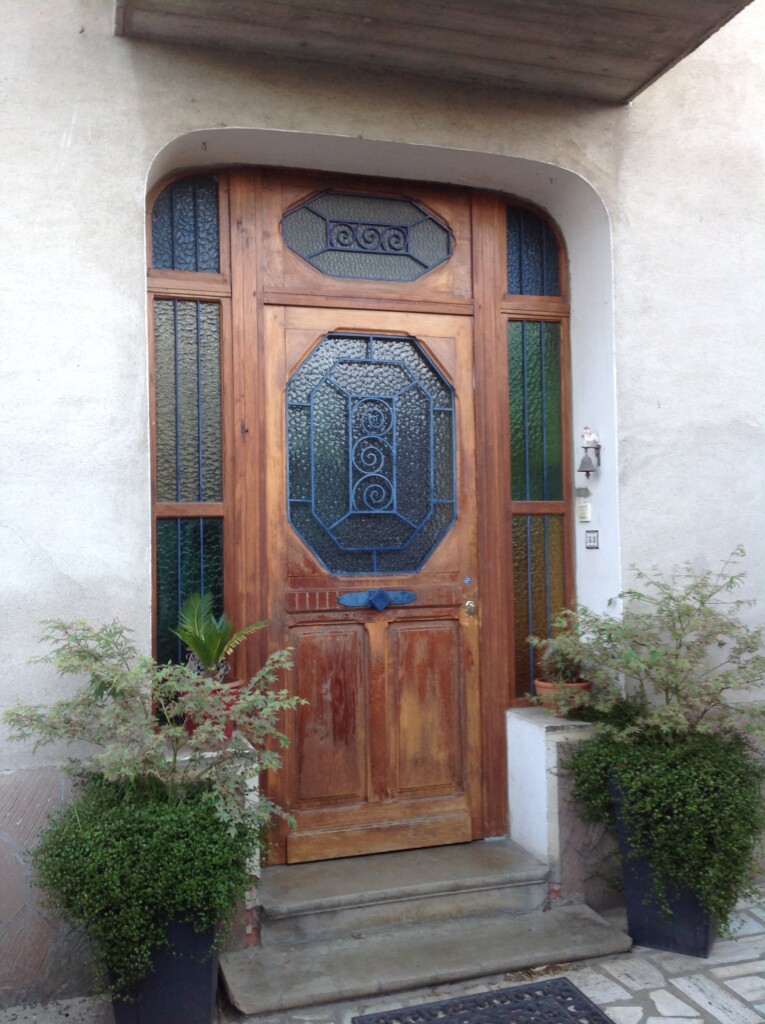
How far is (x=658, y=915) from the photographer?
3738 mm

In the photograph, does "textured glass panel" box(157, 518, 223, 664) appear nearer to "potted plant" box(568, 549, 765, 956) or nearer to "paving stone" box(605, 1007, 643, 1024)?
"potted plant" box(568, 549, 765, 956)

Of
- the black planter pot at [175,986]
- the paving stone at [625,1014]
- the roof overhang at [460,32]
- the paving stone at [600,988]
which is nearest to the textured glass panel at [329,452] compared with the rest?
the roof overhang at [460,32]

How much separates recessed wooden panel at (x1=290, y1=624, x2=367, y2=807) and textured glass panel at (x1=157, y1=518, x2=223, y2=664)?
465mm

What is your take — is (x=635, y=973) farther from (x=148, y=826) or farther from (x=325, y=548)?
(x=325, y=548)

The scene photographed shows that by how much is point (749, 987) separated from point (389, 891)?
4.69 ft

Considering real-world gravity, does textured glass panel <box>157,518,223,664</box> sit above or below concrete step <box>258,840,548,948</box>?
above

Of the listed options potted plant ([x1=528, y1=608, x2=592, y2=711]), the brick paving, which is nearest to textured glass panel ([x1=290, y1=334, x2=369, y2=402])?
potted plant ([x1=528, y1=608, x2=592, y2=711])

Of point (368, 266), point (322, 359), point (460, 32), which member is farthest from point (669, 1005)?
point (460, 32)

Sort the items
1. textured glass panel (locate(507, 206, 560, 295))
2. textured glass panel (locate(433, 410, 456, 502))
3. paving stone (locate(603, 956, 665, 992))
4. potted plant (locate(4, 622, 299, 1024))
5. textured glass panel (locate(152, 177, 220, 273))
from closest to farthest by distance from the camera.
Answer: potted plant (locate(4, 622, 299, 1024))
paving stone (locate(603, 956, 665, 992))
textured glass panel (locate(152, 177, 220, 273))
textured glass panel (locate(433, 410, 456, 502))
textured glass panel (locate(507, 206, 560, 295))

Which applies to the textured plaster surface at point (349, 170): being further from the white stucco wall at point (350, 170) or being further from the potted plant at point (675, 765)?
the potted plant at point (675, 765)

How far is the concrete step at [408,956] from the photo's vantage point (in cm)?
338

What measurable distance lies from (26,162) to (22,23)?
1.87ft

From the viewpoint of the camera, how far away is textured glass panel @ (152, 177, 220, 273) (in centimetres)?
415

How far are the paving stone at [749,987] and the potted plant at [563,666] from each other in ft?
4.00
